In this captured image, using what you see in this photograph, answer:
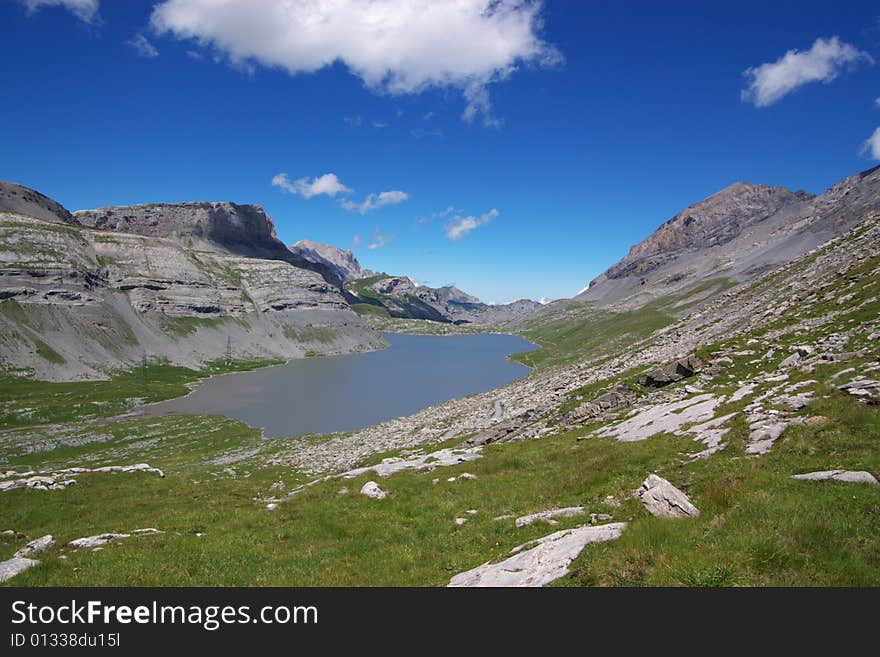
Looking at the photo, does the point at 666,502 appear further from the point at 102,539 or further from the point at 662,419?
the point at 102,539

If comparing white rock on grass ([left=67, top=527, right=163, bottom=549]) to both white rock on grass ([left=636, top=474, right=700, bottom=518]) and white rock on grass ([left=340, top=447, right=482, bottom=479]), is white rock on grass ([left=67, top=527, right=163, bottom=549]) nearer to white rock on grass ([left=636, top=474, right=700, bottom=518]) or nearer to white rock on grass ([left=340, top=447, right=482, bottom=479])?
white rock on grass ([left=340, top=447, right=482, bottom=479])

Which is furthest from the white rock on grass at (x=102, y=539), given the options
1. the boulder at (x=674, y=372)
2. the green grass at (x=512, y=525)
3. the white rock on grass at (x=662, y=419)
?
the boulder at (x=674, y=372)

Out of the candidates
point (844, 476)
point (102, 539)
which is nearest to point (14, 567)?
point (102, 539)

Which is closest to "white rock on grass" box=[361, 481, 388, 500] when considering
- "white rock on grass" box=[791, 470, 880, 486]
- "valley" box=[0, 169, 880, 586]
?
"valley" box=[0, 169, 880, 586]

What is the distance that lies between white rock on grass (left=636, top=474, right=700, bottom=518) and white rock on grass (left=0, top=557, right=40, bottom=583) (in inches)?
743

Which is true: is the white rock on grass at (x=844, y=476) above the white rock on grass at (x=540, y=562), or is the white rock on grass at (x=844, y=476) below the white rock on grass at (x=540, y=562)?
above

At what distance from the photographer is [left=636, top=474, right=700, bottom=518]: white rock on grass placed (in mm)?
11703

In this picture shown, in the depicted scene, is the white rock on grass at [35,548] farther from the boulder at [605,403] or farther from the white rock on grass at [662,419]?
the boulder at [605,403]

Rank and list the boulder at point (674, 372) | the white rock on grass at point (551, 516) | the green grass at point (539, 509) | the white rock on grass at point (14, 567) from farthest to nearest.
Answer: the boulder at point (674, 372)
the white rock on grass at point (551, 516)
the white rock on grass at point (14, 567)
the green grass at point (539, 509)

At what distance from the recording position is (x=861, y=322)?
32312 millimetres

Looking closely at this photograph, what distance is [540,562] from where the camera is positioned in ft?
33.9

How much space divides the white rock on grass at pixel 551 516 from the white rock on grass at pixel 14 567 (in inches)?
612

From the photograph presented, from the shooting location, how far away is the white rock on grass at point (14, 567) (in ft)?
44.1
